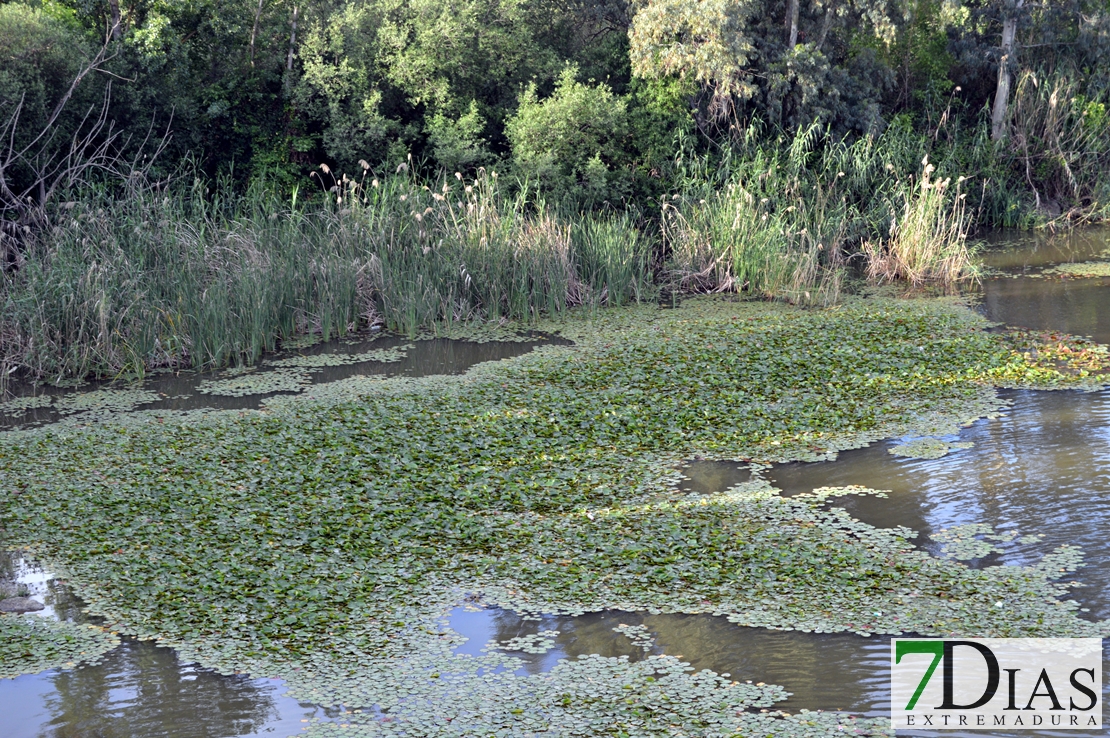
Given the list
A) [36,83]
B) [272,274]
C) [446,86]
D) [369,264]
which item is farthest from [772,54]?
[36,83]

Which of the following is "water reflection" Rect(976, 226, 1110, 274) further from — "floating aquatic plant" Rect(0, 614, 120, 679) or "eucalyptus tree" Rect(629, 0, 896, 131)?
"floating aquatic plant" Rect(0, 614, 120, 679)

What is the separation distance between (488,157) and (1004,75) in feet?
27.7

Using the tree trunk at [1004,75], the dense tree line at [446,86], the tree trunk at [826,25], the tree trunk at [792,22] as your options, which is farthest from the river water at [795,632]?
the tree trunk at [1004,75]

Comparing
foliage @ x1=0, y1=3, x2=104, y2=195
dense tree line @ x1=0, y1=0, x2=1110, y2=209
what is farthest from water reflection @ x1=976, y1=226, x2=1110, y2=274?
foliage @ x1=0, y1=3, x2=104, y2=195

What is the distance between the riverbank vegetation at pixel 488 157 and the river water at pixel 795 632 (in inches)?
81.0

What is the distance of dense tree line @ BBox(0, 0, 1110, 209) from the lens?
37.4 feet

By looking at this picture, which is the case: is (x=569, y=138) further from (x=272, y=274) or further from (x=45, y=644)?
(x=45, y=644)

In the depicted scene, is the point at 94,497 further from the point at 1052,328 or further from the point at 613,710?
the point at 1052,328

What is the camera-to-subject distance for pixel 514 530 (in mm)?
4711

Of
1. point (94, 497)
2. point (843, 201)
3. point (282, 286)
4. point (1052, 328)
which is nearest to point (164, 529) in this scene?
point (94, 497)

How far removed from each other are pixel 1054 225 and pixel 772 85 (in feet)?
15.0

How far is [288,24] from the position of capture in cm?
1323

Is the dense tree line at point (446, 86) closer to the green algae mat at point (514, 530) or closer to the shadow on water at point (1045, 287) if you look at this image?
the shadow on water at point (1045, 287)

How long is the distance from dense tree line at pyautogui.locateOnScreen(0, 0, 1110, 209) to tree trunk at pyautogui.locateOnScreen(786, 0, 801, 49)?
30mm
